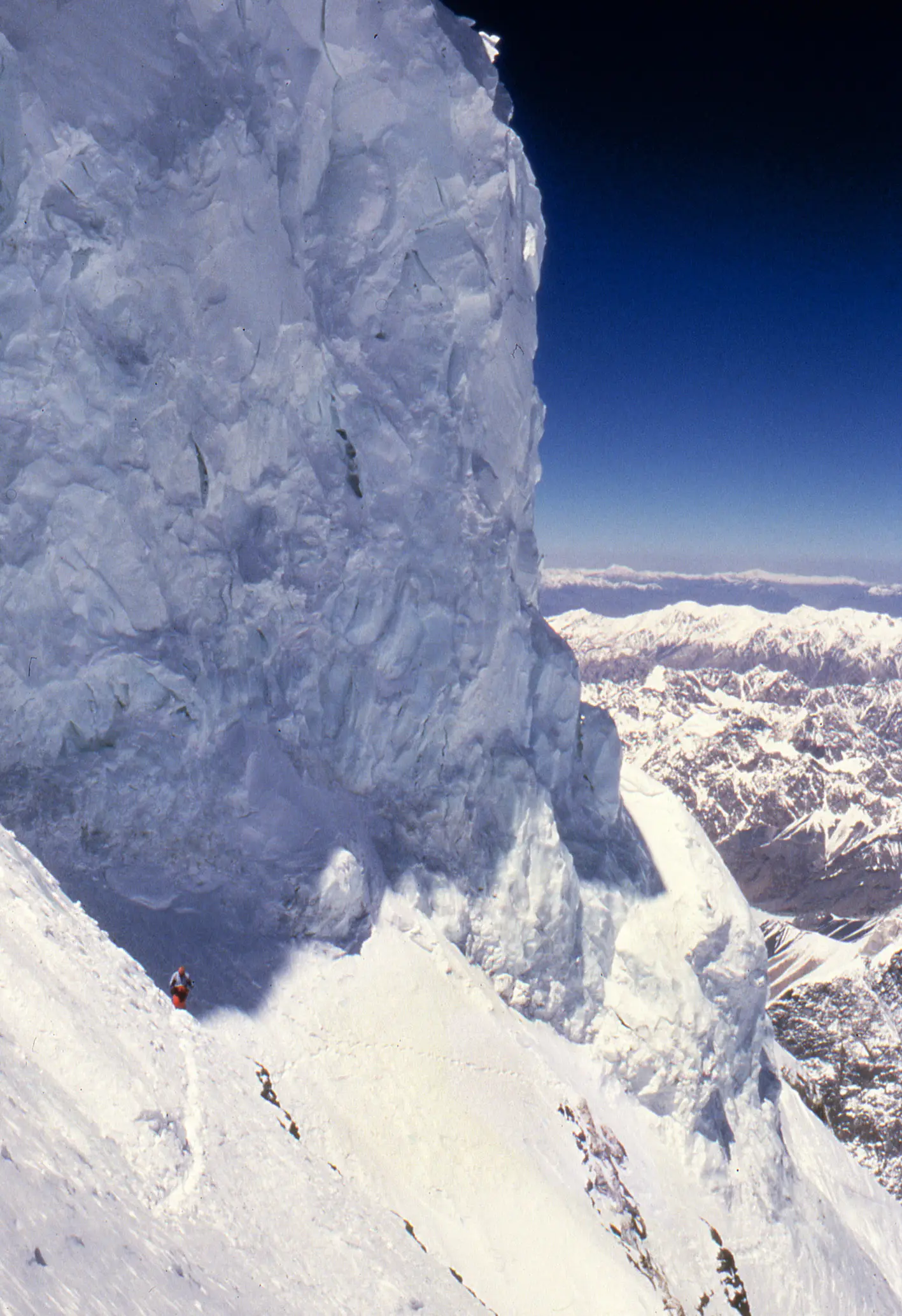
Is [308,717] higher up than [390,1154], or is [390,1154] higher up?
[308,717]

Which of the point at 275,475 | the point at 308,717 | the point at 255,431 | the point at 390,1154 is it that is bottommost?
the point at 390,1154

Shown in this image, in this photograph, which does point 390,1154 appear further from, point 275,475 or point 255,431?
point 255,431

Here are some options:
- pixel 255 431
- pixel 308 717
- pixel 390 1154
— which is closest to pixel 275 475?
pixel 255 431

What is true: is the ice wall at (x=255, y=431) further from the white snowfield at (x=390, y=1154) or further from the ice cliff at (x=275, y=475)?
the white snowfield at (x=390, y=1154)

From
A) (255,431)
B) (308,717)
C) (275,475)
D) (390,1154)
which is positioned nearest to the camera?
(390,1154)

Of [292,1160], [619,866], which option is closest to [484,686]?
[619,866]

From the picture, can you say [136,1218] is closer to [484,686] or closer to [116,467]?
[116,467]

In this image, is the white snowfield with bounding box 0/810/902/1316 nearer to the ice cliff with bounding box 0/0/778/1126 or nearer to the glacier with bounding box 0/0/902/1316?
the glacier with bounding box 0/0/902/1316
